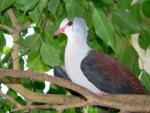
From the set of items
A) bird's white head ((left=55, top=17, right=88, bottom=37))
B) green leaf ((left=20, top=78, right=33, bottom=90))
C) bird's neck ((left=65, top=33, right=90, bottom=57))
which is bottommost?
green leaf ((left=20, top=78, right=33, bottom=90))

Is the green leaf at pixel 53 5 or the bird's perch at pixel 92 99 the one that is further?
the green leaf at pixel 53 5

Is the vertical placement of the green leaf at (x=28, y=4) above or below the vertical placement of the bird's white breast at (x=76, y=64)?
above

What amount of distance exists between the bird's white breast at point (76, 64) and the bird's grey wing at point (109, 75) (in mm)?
11

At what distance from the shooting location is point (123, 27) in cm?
97

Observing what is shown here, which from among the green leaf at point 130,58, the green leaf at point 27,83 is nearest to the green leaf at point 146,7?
the green leaf at point 130,58

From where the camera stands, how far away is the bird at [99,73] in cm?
103

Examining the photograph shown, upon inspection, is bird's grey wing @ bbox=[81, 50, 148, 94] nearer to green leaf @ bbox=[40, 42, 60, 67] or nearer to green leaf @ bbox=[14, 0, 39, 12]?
green leaf @ bbox=[40, 42, 60, 67]

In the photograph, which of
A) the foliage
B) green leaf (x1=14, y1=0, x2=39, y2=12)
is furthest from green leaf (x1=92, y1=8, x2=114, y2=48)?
A: green leaf (x1=14, y1=0, x2=39, y2=12)

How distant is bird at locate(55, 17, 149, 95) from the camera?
40.5 inches

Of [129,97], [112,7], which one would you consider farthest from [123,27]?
[129,97]

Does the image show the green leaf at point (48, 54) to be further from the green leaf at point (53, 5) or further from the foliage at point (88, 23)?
the green leaf at point (53, 5)

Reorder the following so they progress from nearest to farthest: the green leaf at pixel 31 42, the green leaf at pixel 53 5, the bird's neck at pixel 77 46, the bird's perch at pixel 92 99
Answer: the bird's perch at pixel 92 99 < the green leaf at pixel 53 5 < the green leaf at pixel 31 42 < the bird's neck at pixel 77 46

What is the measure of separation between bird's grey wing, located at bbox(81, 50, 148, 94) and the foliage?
0.04 m

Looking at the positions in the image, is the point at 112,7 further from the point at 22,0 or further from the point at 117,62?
the point at 22,0
